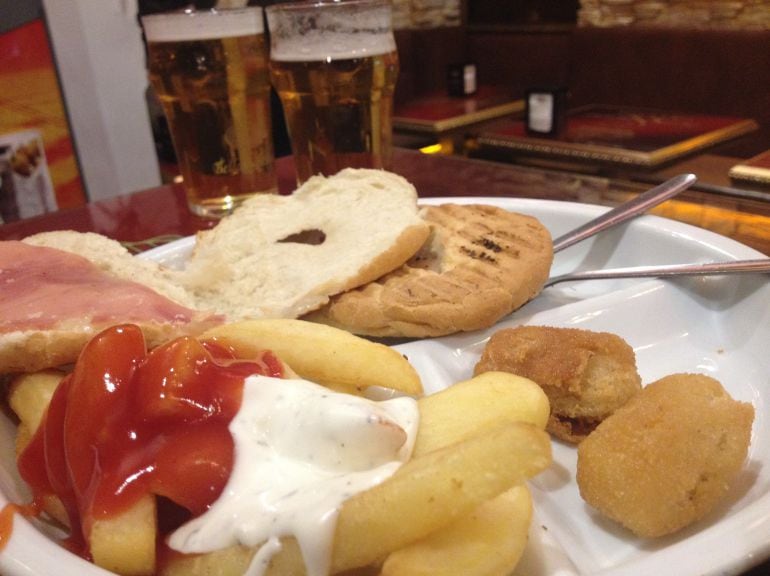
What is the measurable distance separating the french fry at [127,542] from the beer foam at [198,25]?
6.16ft

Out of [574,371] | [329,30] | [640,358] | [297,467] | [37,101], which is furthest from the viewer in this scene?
[37,101]

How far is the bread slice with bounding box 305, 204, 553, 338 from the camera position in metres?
1.50

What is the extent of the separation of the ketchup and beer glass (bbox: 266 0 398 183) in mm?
1601

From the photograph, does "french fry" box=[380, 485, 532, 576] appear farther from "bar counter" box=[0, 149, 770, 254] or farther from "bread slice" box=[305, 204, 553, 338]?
"bar counter" box=[0, 149, 770, 254]

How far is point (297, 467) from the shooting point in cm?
92

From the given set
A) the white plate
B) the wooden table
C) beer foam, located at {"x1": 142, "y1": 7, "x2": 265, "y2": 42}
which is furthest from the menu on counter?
beer foam, located at {"x1": 142, "y1": 7, "x2": 265, "y2": 42}

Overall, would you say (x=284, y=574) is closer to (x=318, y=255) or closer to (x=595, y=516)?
(x=595, y=516)

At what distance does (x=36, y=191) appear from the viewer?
5.74 m

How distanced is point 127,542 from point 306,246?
3.61ft

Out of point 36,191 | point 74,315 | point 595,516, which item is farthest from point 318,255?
point 36,191

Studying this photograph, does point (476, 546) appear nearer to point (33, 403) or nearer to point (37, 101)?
point (33, 403)

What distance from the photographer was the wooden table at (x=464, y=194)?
2.15 metres

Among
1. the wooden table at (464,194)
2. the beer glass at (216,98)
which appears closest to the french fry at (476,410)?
the wooden table at (464,194)

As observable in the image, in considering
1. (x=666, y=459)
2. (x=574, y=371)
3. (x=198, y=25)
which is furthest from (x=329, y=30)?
(x=666, y=459)
